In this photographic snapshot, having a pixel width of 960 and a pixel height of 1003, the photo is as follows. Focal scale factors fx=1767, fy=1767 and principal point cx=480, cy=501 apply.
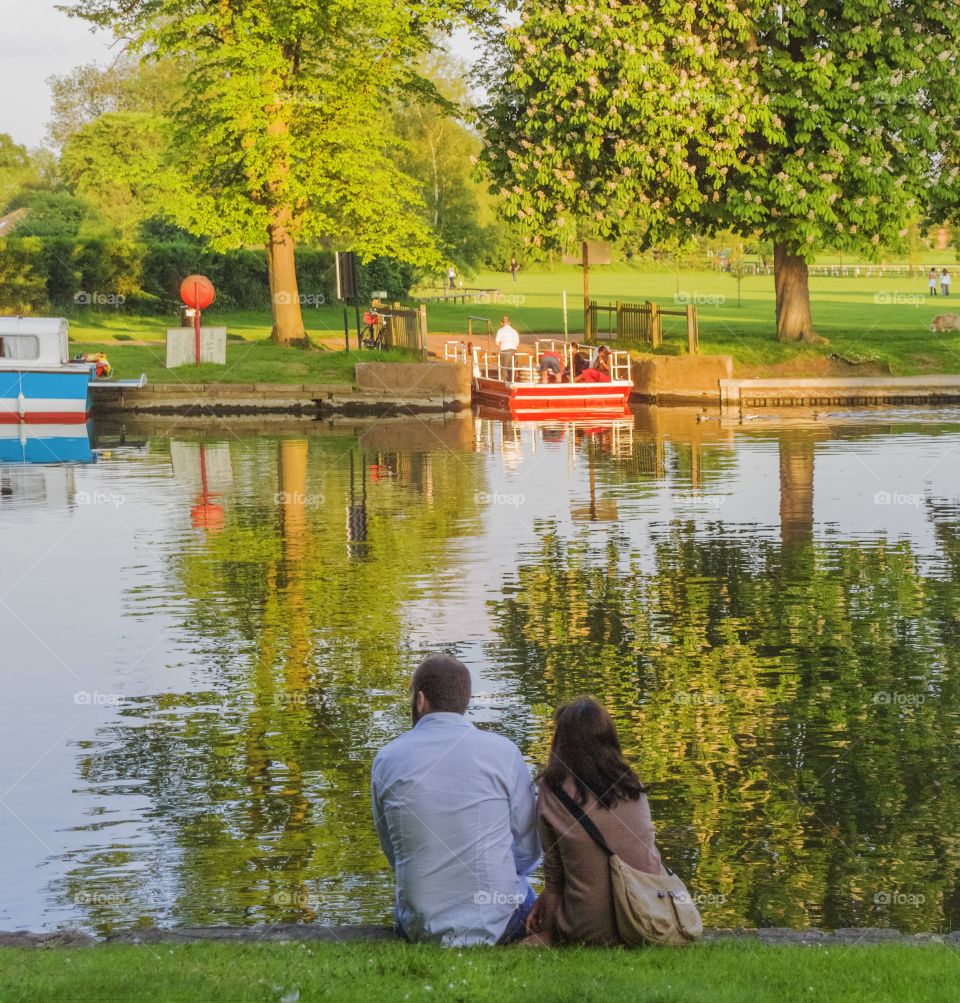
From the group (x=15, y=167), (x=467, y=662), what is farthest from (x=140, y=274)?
(x=15, y=167)

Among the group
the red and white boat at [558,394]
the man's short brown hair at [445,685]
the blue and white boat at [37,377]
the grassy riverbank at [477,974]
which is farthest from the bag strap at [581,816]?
the blue and white boat at [37,377]

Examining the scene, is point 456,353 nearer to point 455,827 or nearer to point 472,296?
point 455,827

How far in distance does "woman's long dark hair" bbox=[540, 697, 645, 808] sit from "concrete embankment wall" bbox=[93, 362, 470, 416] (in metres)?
32.9

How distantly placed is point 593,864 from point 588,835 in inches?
4.6

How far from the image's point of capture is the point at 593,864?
7.11 meters

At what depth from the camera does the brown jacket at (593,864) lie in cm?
711

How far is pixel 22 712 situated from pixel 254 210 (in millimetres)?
34060

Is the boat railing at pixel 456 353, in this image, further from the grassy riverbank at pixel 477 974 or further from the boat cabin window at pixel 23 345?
the grassy riverbank at pixel 477 974

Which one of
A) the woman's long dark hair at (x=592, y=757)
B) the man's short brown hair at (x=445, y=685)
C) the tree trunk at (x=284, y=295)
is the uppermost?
the tree trunk at (x=284, y=295)

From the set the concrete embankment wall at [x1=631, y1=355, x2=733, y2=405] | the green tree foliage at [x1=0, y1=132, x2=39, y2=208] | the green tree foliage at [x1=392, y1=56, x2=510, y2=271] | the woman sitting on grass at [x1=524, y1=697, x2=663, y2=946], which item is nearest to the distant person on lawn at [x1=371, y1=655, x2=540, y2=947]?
the woman sitting on grass at [x1=524, y1=697, x2=663, y2=946]

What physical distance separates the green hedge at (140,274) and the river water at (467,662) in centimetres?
3521

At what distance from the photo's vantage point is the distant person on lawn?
7.17m

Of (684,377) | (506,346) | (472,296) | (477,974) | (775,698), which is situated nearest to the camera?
(477,974)

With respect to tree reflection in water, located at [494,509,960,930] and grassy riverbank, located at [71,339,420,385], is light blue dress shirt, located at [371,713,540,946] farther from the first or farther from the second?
grassy riverbank, located at [71,339,420,385]
